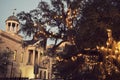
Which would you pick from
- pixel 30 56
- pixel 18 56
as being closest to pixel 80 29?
pixel 18 56

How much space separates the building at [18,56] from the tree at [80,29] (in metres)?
26.1

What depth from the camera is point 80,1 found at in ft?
85.5

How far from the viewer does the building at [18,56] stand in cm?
5684

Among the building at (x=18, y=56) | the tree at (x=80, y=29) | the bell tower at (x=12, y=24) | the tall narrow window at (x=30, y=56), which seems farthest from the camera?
the tall narrow window at (x=30, y=56)

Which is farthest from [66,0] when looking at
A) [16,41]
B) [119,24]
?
[16,41]

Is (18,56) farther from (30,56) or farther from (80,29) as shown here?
(80,29)

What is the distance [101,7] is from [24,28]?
7.59 meters

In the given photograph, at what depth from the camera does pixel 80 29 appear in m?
24.5

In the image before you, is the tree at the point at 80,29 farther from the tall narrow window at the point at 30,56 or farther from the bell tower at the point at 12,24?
the tall narrow window at the point at 30,56

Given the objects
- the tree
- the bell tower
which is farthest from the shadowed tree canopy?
the bell tower

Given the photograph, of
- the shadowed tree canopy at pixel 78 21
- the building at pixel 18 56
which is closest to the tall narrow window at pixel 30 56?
the building at pixel 18 56

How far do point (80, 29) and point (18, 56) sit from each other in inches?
1592

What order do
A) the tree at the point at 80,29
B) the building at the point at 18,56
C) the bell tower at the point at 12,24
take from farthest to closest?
the bell tower at the point at 12,24
the building at the point at 18,56
the tree at the point at 80,29

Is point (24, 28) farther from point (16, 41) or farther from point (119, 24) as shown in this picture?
point (16, 41)
